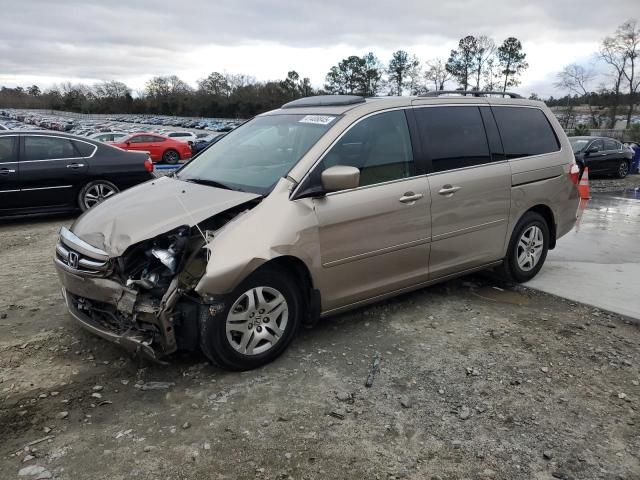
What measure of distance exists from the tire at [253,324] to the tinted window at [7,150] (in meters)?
6.50

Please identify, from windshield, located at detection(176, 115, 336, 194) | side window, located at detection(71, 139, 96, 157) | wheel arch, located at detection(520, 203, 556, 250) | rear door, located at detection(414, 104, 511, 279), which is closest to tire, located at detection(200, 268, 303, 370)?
windshield, located at detection(176, 115, 336, 194)

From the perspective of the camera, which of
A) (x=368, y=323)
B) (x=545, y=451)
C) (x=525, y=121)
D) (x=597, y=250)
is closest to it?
(x=545, y=451)

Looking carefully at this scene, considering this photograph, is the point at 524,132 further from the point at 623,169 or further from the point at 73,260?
the point at 623,169

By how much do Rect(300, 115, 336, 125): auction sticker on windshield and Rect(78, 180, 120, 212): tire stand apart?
5417 millimetres

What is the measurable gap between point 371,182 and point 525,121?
2.28m

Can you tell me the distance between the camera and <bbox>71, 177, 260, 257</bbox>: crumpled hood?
334cm

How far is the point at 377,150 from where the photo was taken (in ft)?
13.3

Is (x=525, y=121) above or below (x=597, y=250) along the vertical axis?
above

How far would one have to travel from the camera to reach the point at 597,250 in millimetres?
6891

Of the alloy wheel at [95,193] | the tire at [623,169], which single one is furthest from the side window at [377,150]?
the tire at [623,169]

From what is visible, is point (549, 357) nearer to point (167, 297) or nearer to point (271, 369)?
point (271, 369)

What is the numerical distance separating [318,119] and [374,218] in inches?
36.3

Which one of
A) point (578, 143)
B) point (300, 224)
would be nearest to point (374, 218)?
point (300, 224)

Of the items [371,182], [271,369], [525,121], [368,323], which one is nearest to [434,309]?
[368,323]
